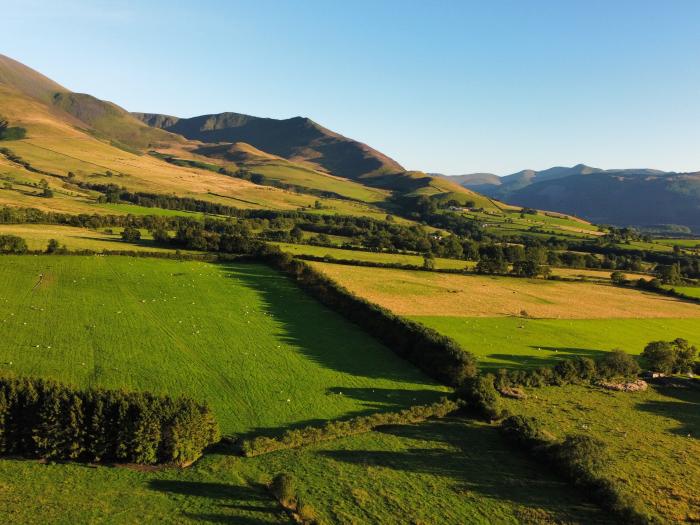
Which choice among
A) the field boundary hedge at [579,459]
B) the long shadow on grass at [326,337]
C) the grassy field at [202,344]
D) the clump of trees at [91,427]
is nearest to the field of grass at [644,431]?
the field boundary hedge at [579,459]

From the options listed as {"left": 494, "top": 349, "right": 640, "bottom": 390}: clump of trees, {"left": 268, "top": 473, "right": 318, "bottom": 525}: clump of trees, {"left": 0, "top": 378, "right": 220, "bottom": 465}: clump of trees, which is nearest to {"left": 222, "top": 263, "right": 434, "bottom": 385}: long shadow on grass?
{"left": 494, "top": 349, "right": 640, "bottom": 390}: clump of trees

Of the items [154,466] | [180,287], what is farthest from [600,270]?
[154,466]

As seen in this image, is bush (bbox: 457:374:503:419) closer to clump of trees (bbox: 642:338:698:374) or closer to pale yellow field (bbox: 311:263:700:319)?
clump of trees (bbox: 642:338:698:374)

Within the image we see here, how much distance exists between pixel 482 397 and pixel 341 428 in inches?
638

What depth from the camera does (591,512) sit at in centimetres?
3541

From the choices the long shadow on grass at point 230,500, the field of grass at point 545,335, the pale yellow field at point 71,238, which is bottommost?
the long shadow on grass at point 230,500

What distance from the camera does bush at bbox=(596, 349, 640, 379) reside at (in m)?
61.5

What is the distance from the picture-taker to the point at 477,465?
40688 millimetres

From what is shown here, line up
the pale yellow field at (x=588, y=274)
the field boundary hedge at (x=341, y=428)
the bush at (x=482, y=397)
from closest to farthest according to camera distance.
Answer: the field boundary hedge at (x=341, y=428) → the bush at (x=482, y=397) → the pale yellow field at (x=588, y=274)

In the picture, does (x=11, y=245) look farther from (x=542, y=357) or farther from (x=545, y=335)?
(x=545, y=335)

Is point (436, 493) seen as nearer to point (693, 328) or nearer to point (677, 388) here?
point (677, 388)

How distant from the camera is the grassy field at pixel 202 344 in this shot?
48531mm

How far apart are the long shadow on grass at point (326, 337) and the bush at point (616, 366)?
2391 centimetres

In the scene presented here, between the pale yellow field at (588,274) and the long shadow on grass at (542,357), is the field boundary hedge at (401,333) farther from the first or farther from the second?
the pale yellow field at (588,274)
